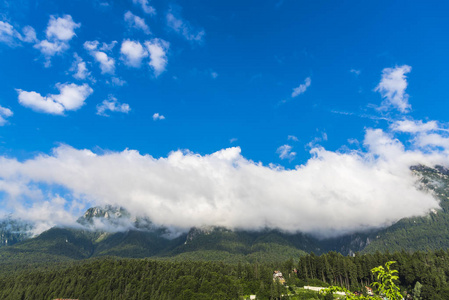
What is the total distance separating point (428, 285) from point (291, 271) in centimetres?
7851

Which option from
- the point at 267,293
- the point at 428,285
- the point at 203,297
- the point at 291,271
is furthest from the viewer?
the point at 291,271

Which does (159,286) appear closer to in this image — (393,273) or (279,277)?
(279,277)

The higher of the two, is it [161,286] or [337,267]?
[337,267]

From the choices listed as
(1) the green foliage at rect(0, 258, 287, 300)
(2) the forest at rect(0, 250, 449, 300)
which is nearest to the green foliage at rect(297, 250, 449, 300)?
(2) the forest at rect(0, 250, 449, 300)

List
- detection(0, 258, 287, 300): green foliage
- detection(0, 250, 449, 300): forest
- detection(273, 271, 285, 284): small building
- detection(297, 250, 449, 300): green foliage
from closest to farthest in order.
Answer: detection(297, 250, 449, 300): green foliage
detection(0, 250, 449, 300): forest
detection(0, 258, 287, 300): green foliage
detection(273, 271, 285, 284): small building

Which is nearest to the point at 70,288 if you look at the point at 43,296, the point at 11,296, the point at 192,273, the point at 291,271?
the point at 43,296

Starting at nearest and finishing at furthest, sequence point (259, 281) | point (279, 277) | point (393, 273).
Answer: point (393, 273) → point (259, 281) → point (279, 277)

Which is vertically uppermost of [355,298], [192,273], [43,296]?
[355,298]

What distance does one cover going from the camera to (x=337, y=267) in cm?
13988

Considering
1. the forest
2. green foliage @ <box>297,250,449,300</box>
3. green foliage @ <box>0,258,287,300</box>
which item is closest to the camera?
green foliage @ <box>297,250,449,300</box>

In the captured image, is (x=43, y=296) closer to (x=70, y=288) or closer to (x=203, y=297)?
(x=70, y=288)

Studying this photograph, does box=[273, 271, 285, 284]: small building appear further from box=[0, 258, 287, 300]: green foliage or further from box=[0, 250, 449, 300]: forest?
box=[0, 258, 287, 300]: green foliage

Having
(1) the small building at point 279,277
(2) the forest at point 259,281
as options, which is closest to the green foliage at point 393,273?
(2) the forest at point 259,281

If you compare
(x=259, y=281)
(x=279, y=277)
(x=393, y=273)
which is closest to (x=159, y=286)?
(x=259, y=281)
